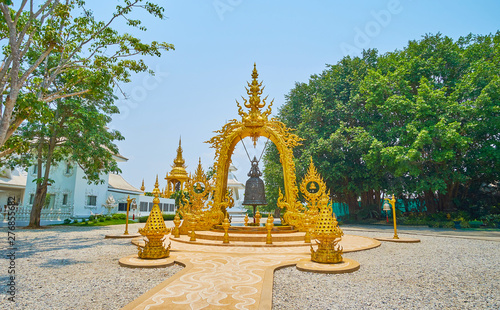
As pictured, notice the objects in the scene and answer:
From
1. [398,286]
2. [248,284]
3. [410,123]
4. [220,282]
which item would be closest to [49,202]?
[220,282]

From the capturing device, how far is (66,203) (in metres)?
25.2

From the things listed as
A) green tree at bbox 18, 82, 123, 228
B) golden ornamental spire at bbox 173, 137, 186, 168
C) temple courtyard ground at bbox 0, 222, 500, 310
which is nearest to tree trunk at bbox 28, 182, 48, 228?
green tree at bbox 18, 82, 123, 228

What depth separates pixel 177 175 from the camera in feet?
105

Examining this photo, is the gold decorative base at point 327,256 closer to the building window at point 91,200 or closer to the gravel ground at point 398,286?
the gravel ground at point 398,286

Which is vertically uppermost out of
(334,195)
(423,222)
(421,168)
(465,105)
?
(465,105)

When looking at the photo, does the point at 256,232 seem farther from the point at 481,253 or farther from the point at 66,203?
the point at 66,203

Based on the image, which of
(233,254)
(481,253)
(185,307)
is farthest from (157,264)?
(481,253)

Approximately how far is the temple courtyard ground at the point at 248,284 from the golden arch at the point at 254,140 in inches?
156

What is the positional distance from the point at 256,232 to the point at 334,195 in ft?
54.2

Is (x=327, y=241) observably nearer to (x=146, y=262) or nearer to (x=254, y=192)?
(x=146, y=262)

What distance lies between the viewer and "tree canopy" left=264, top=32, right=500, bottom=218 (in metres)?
17.2

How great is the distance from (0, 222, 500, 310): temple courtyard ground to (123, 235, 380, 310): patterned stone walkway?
1 centimetres

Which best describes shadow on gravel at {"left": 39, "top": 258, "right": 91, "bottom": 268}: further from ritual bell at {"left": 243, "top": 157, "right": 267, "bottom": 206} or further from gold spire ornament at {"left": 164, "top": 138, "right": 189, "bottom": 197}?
gold spire ornament at {"left": 164, "top": 138, "right": 189, "bottom": 197}

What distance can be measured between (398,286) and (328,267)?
1.40 meters
